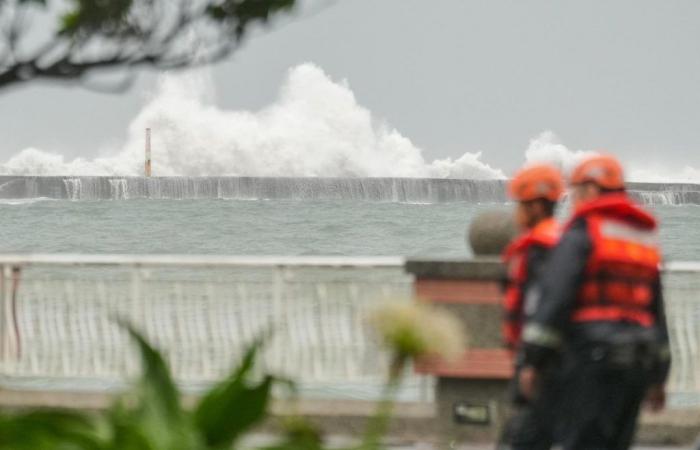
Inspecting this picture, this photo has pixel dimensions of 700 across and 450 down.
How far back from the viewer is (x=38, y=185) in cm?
15650

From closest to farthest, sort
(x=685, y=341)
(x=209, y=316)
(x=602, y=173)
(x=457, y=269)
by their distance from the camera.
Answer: (x=602, y=173)
(x=457, y=269)
(x=685, y=341)
(x=209, y=316)

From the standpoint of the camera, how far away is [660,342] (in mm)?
6230

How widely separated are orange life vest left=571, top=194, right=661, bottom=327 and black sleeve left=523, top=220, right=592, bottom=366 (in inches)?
1.4

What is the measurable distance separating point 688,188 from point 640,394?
550ft

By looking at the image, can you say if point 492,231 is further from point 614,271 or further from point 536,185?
point 614,271

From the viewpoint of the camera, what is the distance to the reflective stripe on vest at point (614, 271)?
19.6 feet

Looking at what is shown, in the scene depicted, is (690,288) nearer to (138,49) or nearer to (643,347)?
(643,347)

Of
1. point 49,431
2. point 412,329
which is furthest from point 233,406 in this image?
point 412,329

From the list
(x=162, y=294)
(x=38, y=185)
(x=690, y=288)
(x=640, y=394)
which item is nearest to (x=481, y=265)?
(x=690, y=288)

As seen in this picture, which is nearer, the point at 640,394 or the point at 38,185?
the point at 640,394

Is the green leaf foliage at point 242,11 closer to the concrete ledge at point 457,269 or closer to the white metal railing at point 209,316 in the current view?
the concrete ledge at point 457,269

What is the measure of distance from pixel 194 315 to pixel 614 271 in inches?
266

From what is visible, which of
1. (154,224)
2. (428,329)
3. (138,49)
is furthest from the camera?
(154,224)

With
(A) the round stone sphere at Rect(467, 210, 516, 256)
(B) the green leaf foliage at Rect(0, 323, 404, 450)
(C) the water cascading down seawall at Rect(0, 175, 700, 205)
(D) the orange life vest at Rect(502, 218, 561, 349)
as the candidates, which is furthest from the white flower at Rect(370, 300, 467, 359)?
(C) the water cascading down seawall at Rect(0, 175, 700, 205)
